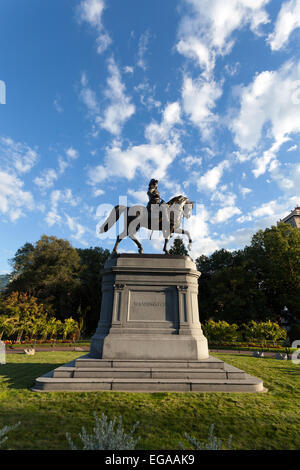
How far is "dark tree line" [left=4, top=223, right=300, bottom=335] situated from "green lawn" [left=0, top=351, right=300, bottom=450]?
27.3 metres

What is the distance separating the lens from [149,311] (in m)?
9.63

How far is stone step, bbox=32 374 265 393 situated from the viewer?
724 cm

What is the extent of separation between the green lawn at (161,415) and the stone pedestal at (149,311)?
78.5 inches

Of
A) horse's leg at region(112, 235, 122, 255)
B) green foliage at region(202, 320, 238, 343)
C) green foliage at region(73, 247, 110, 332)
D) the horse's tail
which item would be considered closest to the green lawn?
horse's leg at region(112, 235, 122, 255)

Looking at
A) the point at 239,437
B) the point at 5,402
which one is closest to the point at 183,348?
the point at 239,437

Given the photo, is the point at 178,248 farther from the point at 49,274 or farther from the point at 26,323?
the point at 26,323

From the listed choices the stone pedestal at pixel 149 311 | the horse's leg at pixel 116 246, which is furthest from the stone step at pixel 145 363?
the horse's leg at pixel 116 246

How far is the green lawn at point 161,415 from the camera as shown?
15.0 feet

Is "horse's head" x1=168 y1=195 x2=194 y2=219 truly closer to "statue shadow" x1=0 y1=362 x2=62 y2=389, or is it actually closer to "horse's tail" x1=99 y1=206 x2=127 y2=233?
"horse's tail" x1=99 y1=206 x2=127 y2=233

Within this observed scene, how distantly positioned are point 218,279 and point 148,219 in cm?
2779

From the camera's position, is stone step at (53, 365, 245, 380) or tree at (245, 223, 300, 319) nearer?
stone step at (53, 365, 245, 380)

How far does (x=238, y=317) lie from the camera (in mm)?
32156

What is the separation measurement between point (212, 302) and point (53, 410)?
32.3 m
